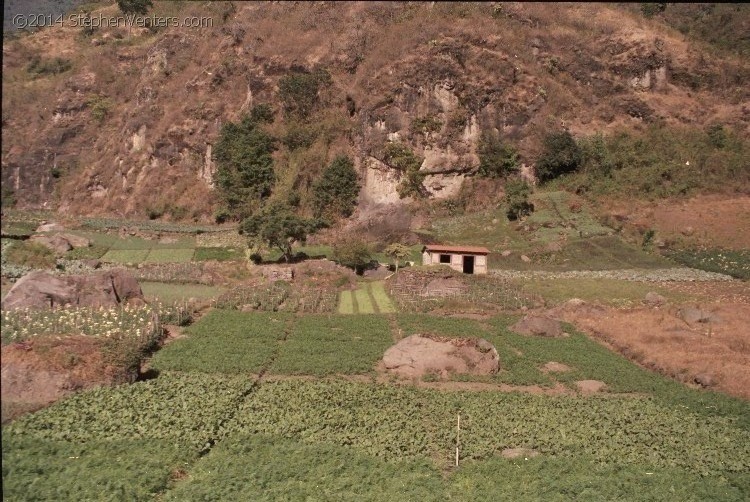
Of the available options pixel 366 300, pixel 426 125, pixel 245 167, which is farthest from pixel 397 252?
pixel 245 167

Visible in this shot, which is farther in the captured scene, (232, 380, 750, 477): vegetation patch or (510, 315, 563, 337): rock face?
(510, 315, 563, 337): rock face

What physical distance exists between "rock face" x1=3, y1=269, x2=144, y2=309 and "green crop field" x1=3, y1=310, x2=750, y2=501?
1966mm

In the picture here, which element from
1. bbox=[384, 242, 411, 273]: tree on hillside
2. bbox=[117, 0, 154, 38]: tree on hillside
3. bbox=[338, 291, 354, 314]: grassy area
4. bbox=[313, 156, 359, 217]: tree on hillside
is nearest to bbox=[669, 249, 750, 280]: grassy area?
bbox=[384, 242, 411, 273]: tree on hillside

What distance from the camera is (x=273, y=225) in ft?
114

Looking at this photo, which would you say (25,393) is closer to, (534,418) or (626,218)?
(534,418)

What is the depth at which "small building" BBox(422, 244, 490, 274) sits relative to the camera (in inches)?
1367

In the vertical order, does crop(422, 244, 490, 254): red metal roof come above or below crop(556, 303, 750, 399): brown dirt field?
above

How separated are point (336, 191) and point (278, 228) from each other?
14.7 m

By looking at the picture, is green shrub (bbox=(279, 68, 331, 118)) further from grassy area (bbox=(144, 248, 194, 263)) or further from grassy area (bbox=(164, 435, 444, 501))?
grassy area (bbox=(164, 435, 444, 501))

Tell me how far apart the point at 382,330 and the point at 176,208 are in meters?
36.9

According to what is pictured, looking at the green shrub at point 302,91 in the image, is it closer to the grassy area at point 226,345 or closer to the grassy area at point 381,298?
the grassy area at point 381,298

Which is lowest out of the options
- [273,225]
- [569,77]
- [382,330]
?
[382,330]

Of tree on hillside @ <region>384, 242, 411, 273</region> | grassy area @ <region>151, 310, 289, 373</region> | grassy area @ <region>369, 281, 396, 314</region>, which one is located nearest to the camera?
grassy area @ <region>151, 310, 289, 373</region>

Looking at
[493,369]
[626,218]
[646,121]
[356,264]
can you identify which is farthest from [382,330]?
[646,121]
